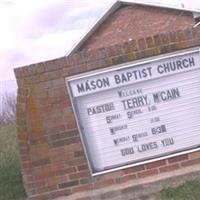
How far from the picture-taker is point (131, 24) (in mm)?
28859

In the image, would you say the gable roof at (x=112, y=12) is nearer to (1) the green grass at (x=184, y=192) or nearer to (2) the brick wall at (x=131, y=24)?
(2) the brick wall at (x=131, y=24)

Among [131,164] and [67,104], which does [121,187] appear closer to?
[131,164]

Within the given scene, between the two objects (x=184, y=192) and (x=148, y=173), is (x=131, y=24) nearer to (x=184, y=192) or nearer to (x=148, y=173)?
(x=148, y=173)

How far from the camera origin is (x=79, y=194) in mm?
7668

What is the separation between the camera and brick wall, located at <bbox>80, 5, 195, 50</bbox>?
2809 centimetres

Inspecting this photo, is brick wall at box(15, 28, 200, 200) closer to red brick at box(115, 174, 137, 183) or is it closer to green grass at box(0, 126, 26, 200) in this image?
red brick at box(115, 174, 137, 183)

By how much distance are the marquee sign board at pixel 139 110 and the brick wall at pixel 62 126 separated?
0.10 metres

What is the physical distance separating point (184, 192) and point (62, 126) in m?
1.74

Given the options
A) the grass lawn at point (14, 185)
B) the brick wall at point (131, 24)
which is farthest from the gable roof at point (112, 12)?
the grass lawn at point (14, 185)

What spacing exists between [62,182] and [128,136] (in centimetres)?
104

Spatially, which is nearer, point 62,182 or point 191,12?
point 62,182

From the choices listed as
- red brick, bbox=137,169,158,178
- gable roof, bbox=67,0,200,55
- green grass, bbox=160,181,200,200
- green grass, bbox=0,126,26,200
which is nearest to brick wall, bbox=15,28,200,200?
red brick, bbox=137,169,158,178

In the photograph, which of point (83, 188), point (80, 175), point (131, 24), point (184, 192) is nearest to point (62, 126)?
point (80, 175)

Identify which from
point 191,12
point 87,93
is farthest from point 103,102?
point 191,12
